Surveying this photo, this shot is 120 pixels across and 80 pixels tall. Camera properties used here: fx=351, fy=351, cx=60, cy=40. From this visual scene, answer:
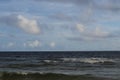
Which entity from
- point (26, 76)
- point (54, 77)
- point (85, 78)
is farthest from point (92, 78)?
point (26, 76)

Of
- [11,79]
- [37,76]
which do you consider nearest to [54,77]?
[37,76]

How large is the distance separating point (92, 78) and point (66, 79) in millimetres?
2833

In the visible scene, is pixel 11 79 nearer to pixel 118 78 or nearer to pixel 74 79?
pixel 74 79

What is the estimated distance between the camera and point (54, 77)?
3738 centimetres

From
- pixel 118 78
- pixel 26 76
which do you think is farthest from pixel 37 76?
pixel 118 78

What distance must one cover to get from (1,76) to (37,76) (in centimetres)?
383

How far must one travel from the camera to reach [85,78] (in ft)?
120

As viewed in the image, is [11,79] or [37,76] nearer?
[11,79]

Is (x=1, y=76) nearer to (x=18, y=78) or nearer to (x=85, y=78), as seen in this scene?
(x=18, y=78)

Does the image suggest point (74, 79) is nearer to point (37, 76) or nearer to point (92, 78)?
point (92, 78)

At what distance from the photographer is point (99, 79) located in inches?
1391

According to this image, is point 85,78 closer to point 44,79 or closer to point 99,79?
point 99,79

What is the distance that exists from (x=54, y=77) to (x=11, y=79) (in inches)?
191

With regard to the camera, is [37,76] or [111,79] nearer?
[111,79]
